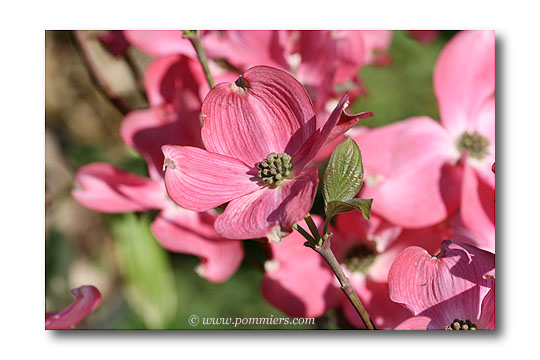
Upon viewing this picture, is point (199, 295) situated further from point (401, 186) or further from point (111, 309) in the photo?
point (401, 186)

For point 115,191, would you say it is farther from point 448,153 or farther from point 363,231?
point 448,153

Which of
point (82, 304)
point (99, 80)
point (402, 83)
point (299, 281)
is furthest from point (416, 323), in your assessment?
point (402, 83)

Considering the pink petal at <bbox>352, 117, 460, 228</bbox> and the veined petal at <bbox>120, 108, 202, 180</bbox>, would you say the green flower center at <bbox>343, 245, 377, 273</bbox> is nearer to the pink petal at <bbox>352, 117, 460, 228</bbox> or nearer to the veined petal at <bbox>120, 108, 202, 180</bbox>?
the pink petal at <bbox>352, 117, 460, 228</bbox>

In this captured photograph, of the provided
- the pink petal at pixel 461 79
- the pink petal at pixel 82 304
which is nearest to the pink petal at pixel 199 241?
the pink petal at pixel 82 304

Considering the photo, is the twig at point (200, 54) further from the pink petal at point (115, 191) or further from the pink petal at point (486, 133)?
the pink petal at point (486, 133)

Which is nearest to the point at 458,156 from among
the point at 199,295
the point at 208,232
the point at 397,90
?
the point at 208,232
